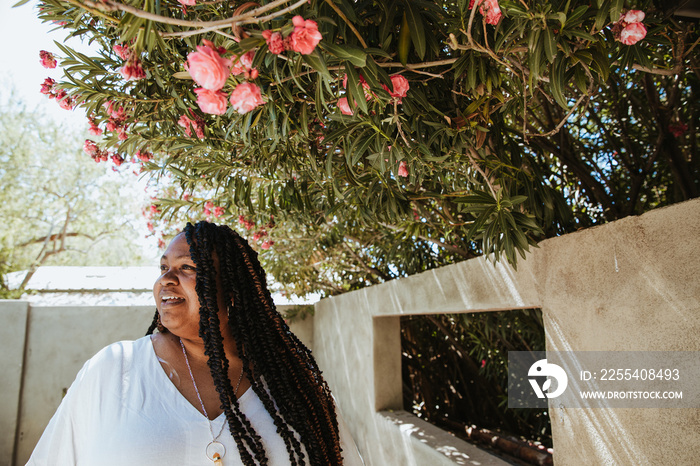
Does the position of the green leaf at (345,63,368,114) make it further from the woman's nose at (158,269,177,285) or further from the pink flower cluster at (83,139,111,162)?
the pink flower cluster at (83,139,111,162)

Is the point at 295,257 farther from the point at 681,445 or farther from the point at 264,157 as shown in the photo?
the point at 681,445

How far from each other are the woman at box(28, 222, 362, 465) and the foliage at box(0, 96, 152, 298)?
11508 millimetres

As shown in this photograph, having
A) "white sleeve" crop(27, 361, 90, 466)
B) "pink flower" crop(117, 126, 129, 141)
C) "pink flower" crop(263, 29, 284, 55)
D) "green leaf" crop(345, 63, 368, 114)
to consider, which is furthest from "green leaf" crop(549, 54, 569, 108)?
"pink flower" crop(117, 126, 129, 141)

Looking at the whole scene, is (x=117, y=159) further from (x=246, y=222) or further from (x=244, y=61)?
(x=244, y=61)

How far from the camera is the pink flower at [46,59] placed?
1821 mm

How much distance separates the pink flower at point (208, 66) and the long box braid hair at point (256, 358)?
696 millimetres

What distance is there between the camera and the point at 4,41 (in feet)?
33.0

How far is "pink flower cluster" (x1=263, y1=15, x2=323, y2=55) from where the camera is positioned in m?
1.01

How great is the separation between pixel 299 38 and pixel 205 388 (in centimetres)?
111

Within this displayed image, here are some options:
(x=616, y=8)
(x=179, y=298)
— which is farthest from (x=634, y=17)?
(x=179, y=298)

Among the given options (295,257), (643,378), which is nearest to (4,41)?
(295,257)

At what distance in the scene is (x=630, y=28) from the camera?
129 centimetres

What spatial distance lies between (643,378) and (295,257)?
3.50m

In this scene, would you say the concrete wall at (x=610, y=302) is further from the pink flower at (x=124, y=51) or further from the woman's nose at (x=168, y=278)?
the pink flower at (x=124, y=51)
